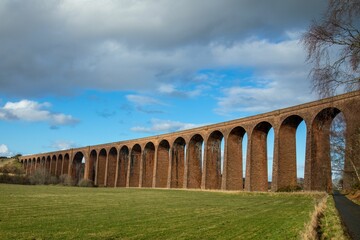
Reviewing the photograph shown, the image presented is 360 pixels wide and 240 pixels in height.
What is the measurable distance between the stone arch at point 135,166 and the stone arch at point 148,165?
11.5 feet

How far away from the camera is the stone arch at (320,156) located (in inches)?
1219

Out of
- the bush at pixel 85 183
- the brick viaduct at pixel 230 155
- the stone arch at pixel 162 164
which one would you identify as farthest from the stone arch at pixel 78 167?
the stone arch at pixel 162 164

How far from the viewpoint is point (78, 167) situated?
3430 inches

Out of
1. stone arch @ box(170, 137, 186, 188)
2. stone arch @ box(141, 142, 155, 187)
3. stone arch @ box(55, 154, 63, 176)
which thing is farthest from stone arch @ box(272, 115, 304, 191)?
stone arch @ box(55, 154, 63, 176)

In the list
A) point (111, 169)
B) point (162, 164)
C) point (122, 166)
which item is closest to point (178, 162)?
point (162, 164)

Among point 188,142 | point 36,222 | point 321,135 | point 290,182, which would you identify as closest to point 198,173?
point 188,142

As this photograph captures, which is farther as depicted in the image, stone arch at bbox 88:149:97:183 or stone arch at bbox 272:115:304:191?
stone arch at bbox 88:149:97:183

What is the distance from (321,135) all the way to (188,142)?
74.2 ft

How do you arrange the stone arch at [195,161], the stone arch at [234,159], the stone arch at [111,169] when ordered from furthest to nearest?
the stone arch at [111,169]
the stone arch at [195,161]
the stone arch at [234,159]

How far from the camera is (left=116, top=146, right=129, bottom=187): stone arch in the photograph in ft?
233

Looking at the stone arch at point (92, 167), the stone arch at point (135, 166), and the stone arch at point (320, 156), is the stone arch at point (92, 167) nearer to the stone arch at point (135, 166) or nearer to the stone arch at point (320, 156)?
the stone arch at point (135, 166)

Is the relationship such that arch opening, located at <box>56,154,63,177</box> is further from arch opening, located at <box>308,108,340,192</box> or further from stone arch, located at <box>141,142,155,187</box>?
arch opening, located at <box>308,108,340,192</box>

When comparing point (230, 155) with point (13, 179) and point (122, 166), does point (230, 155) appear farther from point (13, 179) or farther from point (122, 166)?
point (13, 179)

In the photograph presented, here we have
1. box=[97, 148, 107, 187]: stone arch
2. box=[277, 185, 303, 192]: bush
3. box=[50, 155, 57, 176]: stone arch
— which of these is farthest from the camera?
box=[50, 155, 57, 176]: stone arch
